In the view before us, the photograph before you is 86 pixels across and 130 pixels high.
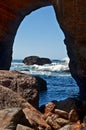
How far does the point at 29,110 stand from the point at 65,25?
18.1ft

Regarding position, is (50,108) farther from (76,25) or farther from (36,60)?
(36,60)

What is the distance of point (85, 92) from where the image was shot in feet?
49.7

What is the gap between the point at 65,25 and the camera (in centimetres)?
1365

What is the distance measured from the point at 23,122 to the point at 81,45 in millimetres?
5864

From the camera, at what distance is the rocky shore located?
25.1ft

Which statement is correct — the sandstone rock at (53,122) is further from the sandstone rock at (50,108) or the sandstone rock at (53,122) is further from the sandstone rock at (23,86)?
the sandstone rock at (23,86)

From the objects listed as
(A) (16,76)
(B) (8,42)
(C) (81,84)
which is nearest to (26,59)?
(B) (8,42)

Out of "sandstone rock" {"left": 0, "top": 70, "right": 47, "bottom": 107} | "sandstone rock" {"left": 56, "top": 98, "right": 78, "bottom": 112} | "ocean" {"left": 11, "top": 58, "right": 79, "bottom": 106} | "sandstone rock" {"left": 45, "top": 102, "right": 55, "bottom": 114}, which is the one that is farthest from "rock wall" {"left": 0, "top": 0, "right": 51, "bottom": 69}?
"sandstone rock" {"left": 45, "top": 102, "right": 55, "bottom": 114}

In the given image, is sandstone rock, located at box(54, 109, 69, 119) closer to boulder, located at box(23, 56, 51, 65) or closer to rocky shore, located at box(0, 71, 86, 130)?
rocky shore, located at box(0, 71, 86, 130)

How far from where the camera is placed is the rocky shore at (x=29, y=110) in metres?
7.66

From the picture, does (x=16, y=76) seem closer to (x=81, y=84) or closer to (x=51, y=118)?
(x=51, y=118)

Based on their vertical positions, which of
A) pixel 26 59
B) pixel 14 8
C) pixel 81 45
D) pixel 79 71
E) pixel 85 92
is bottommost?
pixel 26 59

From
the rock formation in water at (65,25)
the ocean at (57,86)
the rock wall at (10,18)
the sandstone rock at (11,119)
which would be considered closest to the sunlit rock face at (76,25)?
the rock formation in water at (65,25)

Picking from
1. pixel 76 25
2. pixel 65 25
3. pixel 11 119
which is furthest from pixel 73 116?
pixel 65 25
